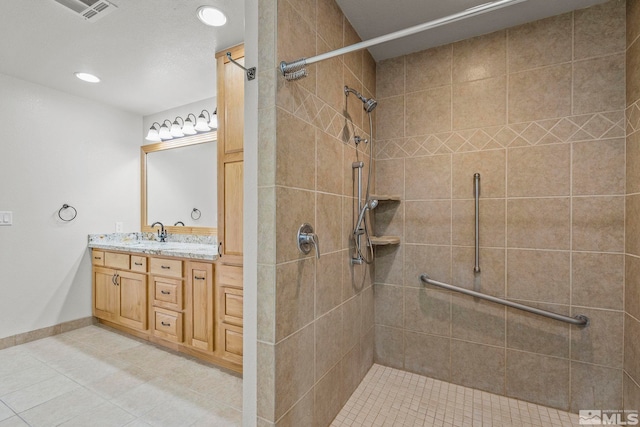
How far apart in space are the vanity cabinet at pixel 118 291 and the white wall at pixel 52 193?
18 centimetres

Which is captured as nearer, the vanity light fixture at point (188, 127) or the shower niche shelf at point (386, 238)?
the shower niche shelf at point (386, 238)

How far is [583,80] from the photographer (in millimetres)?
1665

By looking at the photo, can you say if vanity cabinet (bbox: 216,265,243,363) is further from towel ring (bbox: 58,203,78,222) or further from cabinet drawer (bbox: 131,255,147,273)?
towel ring (bbox: 58,203,78,222)

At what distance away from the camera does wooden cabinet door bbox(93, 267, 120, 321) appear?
9.57 feet

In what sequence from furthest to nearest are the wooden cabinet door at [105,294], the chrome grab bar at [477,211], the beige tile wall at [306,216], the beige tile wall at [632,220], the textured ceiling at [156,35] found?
the wooden cabinet door at [105,294], the chrome grab bar at [477,211], the textured ceiling at [156,35], the beige tile wall at [632,220], the beige tile wall at [306,216]

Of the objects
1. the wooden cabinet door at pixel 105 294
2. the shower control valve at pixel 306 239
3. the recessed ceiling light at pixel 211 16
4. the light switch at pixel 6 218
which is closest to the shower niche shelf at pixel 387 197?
the shower control valve at pixel 306 239

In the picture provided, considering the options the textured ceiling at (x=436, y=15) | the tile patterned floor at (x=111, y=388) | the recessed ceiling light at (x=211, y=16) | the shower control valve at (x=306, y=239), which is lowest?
the tile patterned floor at (x=111, y=388)

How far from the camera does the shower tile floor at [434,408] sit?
1.62m

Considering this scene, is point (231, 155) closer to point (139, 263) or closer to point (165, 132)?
point (139, 263)

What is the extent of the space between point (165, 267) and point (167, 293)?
221 millimetres

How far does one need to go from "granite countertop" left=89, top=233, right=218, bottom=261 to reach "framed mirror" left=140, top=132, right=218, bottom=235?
0.27 ft

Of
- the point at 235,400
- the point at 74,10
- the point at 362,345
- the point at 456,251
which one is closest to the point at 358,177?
the point at 456,251

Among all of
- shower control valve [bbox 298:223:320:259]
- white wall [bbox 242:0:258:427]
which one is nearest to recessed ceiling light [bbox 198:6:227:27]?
white wall [bbox 242:0:258:427]

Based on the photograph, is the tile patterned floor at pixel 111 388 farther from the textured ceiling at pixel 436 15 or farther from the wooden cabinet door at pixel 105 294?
the textured ceiling at pixel 436 15
